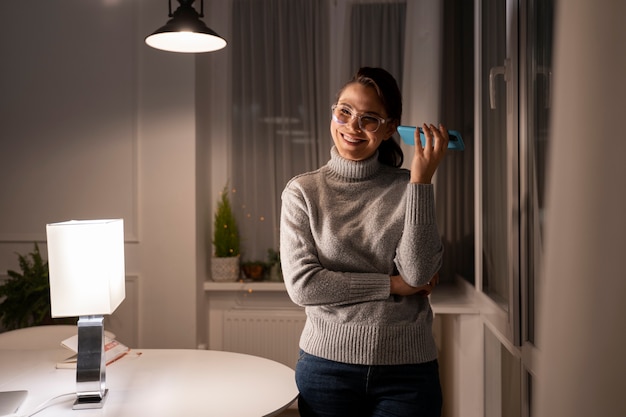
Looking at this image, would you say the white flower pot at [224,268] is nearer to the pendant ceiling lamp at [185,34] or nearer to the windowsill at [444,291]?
the windowsill at [444,291]

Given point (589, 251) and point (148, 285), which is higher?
point (589, 251)

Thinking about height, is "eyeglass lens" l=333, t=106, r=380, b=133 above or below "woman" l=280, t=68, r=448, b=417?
above

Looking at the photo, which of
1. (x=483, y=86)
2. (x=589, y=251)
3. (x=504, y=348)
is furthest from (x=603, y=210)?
(x=483, y=86)

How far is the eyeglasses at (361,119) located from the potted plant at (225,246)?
7.77 feet

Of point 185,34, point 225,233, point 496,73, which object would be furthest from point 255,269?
point 496,73

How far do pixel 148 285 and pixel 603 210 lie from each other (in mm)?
3034

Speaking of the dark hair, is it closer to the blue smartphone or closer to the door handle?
the blue smartphone

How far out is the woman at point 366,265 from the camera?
1.51 metres

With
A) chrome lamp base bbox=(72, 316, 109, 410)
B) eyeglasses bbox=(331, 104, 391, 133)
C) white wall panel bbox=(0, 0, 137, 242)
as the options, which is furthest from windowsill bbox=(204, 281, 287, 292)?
eyeglasses bbox=(331, 104, 391, 133)

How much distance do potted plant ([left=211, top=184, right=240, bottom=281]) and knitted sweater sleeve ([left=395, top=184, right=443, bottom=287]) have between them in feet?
8.11

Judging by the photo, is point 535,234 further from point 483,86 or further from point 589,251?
point 483,86

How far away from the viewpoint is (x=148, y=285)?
3809mm

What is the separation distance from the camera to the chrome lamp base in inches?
73.7

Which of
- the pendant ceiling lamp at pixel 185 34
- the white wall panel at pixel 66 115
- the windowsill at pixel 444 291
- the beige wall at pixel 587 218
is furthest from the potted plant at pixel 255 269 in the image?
the beige wall at pixel 587 218
